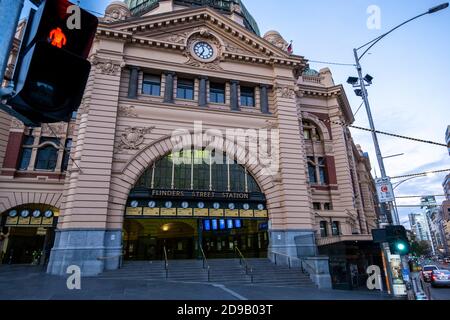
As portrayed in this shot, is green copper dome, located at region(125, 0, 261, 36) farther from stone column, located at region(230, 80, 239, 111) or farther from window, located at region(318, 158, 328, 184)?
window, located at region(318, 158, 328, 184)

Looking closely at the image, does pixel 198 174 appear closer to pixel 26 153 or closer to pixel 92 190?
pixel 92 190

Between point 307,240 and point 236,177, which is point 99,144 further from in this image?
point 307,240

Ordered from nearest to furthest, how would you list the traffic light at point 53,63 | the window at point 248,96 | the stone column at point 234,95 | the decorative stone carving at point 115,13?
1. the traffic light at point 53,63
2. the decorative stone carving at point 115,13
3. the stone column at point 234,95
4. the window at point 248,96

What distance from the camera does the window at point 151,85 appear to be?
2706 centimetres

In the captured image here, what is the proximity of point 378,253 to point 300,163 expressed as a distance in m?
10.5

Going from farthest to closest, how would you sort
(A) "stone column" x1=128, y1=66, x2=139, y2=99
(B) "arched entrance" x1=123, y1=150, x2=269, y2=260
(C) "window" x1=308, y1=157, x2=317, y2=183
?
(C) "window" x1=308, y1=157, x2=317, y2=183
(A) "stone column" x1=128, y1=66, x2=139, y2=99
(B) "arched entrance" x1=123, y1=150, x2=269, y2=260

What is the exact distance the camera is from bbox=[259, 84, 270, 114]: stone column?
1161 inches

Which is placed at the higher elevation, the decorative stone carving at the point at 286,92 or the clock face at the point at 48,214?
the decorative stone carving at the point at 286,92

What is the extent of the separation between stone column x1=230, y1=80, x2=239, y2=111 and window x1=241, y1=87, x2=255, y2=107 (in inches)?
47.5

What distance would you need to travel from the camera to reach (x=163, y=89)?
2695 centimetres

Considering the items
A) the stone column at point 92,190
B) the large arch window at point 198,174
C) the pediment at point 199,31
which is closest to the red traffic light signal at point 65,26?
the stone column at point 92,190

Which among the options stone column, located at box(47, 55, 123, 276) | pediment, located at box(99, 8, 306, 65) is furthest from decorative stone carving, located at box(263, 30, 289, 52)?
stone column, located at box(47, 55, 123, 276)

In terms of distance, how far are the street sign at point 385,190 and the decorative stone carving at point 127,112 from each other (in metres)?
19.9

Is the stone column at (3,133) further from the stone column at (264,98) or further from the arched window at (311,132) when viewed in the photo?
the arched window at (311,132)
